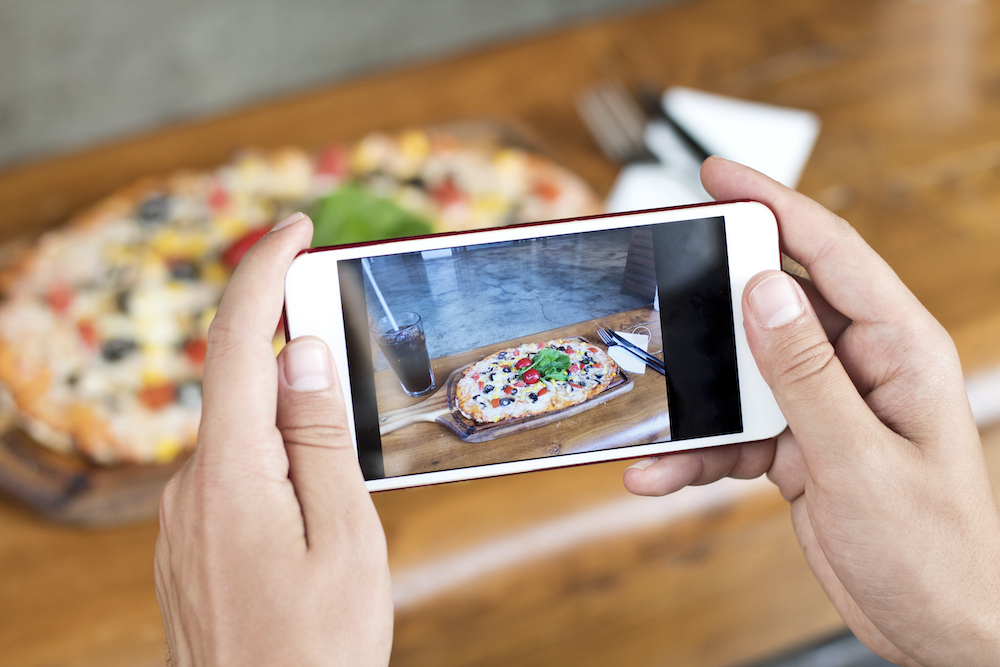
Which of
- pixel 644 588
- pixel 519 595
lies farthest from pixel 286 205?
pixel 644 588

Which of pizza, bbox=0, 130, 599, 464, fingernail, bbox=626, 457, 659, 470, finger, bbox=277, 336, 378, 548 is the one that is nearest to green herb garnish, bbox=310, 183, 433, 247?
pizza, bbox=0, 130, 599, 464

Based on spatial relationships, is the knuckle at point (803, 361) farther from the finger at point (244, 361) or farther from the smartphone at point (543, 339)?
the finger at point (244, 361)

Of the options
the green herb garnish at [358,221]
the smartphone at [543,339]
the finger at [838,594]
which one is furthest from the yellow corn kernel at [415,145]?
the finger at [838,594]

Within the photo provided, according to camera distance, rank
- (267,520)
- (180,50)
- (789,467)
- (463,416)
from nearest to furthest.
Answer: (267,520) → (463,416) → (789,467) → (180,50)

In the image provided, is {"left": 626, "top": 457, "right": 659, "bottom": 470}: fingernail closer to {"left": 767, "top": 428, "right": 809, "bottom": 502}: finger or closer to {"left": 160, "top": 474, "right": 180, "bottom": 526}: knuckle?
{"left": 767, "top": 428, "right": 809, "bottom": 502}: finger

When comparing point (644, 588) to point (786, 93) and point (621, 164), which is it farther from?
point (786, 93)

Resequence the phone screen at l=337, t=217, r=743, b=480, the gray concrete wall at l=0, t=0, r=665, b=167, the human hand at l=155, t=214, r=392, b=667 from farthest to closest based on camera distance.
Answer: the gray concrete wall at l=0, t=0, r=665, b=167 → the phone screen at l=337, t=217, r=743, b=480 → the human hand at l=155, t=214, r=392, b=667

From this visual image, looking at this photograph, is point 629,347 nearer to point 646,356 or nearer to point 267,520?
point 646,356

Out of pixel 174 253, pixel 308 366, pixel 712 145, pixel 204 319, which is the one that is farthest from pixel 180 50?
pixel 308 366
